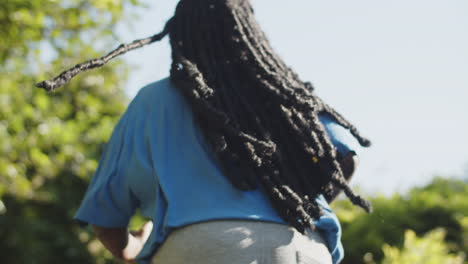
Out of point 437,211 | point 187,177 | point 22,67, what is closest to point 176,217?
point 187,177

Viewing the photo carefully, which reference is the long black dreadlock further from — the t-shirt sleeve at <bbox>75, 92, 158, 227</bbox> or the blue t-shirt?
the t-shirt sleeve at <bbox>75, 92, 158, 227</bbox>

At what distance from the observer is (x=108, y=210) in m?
1.84

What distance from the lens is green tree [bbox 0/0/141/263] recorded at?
336cm

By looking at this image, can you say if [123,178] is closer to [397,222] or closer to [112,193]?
[112,193]

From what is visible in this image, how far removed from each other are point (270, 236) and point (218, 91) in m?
0.50

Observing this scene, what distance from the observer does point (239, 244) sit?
1.49 meters

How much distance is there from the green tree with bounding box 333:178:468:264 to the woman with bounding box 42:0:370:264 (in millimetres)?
2272

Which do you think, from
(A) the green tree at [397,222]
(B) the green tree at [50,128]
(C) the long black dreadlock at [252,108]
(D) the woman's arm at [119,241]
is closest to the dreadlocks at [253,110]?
(C) the long black dreadlock at [252,108]

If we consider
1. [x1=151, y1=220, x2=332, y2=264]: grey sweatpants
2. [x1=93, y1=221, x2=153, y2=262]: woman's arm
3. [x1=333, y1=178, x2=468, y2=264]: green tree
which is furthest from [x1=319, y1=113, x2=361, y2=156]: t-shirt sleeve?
[x1=333, y1=178, x2=468, y2=264]: green tree

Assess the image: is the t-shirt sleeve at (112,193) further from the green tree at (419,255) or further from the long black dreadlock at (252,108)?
the green tree at (419,255)

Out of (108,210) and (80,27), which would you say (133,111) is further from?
(80,27)

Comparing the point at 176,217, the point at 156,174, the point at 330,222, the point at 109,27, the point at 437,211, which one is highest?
the point at 109,27

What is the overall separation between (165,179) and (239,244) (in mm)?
310

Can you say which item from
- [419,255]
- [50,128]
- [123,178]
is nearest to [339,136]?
[123,178]
